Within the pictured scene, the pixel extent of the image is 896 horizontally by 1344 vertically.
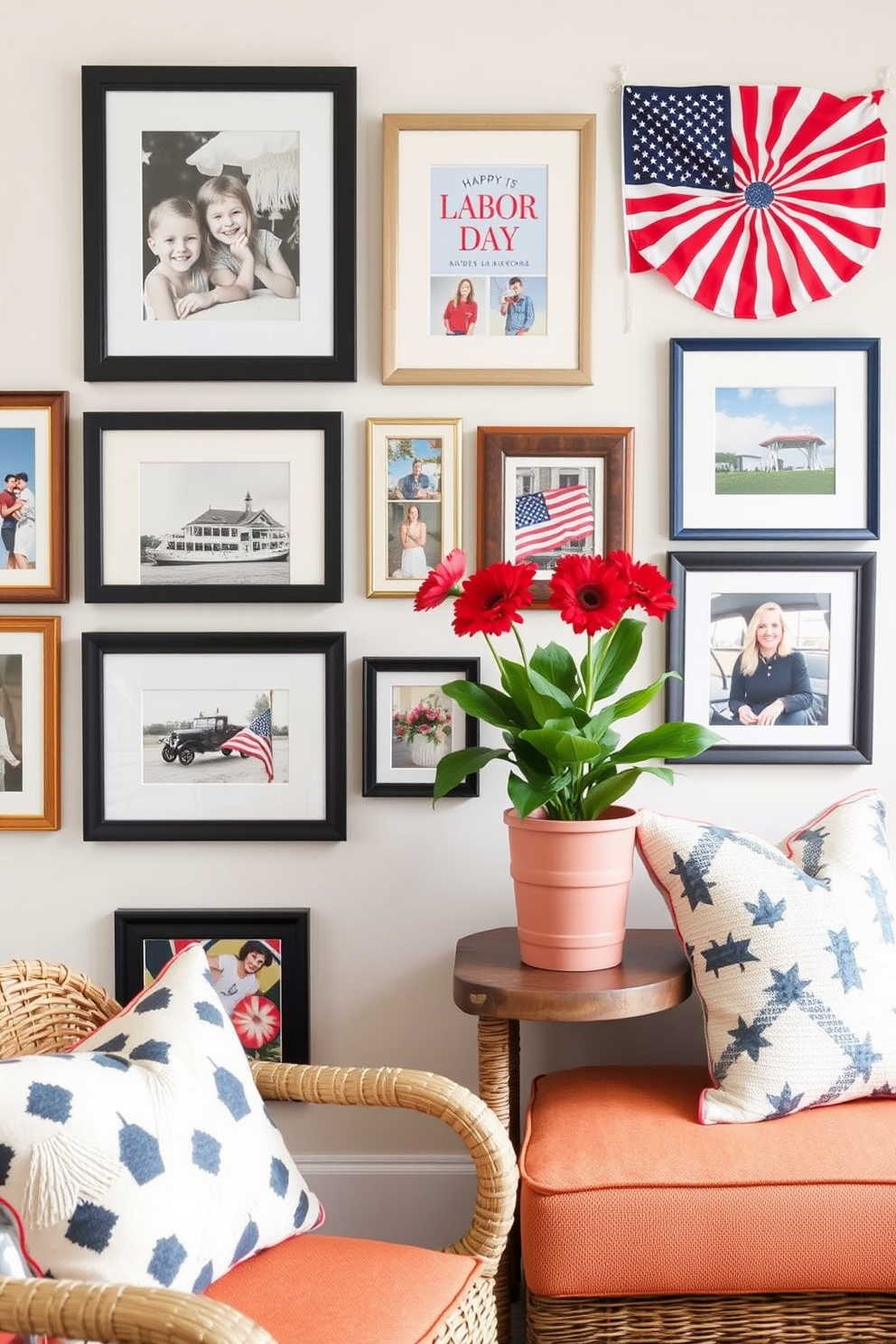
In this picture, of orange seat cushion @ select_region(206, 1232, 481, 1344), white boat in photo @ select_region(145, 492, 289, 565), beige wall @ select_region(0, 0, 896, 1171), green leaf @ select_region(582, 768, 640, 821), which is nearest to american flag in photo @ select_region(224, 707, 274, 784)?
beige wall @ select_region(0, 0, 896, 1171)

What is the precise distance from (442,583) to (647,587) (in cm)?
33

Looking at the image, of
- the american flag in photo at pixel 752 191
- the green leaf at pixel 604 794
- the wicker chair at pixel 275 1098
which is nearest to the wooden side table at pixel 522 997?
the wicker chair at pixel 275 1098

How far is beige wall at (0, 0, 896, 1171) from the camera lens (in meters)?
2.08

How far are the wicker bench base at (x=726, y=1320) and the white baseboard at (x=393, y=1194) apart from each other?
60 centimetres

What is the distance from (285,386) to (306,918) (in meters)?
1.07

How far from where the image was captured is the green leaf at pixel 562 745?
1688 mm

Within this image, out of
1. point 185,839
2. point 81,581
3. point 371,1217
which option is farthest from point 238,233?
point 371,1217

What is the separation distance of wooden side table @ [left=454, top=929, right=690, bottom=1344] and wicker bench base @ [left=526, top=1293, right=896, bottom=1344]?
22 centimetres

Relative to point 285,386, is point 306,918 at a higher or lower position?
lower

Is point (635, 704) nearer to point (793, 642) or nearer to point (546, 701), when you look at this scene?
point (546, 701)

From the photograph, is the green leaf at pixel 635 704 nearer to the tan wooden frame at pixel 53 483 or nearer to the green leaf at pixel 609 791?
the green leaf at pixel 609 791

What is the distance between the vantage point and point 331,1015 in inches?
84.6

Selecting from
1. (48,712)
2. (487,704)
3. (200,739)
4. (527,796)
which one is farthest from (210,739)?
(527,796)

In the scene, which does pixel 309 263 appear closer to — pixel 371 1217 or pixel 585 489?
pixel 585 489
